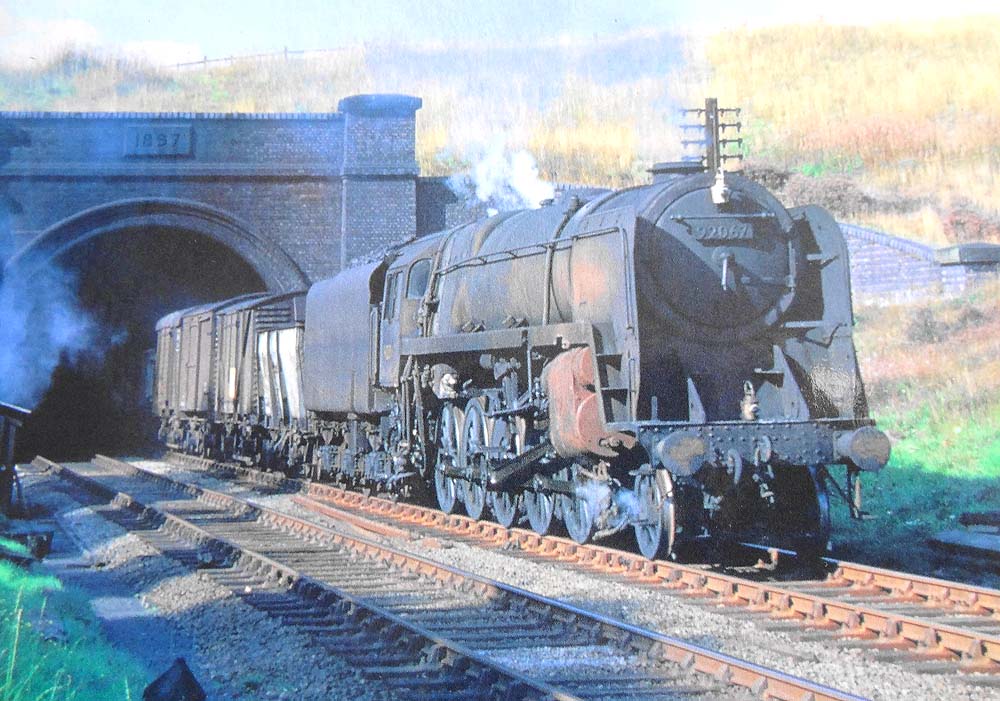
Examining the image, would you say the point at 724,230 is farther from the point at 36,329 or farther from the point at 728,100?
the point at 728,100

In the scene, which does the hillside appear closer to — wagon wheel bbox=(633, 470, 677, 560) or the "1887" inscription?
the "1887" inscription

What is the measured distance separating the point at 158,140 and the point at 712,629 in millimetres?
21404

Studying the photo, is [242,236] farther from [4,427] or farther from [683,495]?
[683,495]

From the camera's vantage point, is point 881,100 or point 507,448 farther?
point 881,100

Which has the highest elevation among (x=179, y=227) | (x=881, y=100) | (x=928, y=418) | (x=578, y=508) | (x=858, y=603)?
(x=881, y=100)

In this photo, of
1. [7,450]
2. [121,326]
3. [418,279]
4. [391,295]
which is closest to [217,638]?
[418,279]

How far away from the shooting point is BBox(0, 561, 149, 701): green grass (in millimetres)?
5516

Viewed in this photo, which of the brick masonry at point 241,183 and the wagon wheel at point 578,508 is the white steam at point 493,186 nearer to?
the brick masonry at point 241,183

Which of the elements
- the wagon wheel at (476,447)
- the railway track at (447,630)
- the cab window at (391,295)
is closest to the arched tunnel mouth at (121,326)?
the cab window at (391,295)

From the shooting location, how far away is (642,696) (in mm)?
5703

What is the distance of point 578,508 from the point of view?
33.8 feet

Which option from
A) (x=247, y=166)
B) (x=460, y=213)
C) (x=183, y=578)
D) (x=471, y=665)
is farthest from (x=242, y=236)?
(x=471, y=665)

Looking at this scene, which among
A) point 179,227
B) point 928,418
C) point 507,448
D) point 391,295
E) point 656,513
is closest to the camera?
point 656,513

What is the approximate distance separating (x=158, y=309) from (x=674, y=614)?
2883cm
